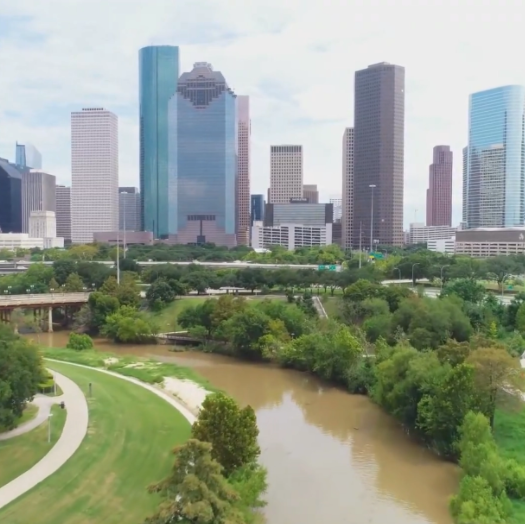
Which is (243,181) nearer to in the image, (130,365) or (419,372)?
(130,365)

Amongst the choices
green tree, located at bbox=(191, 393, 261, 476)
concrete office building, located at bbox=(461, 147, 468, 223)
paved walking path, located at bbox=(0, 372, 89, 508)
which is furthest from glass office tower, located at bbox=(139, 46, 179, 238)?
green tree, located at bbox=(191, 393, 261, 476)

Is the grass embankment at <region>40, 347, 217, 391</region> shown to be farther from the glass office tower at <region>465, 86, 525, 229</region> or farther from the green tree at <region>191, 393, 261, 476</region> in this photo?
the glass office tower at <region>465, 86, 525, 229</region>

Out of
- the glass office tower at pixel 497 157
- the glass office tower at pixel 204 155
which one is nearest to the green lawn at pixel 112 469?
the glass office tower at pixel 204 155

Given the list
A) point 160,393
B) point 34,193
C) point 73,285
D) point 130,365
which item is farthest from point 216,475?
point 34,193

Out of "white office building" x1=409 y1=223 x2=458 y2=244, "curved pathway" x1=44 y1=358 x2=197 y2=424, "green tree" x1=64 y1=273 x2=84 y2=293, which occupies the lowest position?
"curved pathway" x1=44 y1=358 x2=197 y2=424

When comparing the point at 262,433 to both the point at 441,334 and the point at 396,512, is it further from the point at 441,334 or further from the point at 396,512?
the point at 441,334

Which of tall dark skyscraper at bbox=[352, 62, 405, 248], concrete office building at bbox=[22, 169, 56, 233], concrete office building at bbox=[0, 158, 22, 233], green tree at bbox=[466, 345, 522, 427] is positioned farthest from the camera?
concrete office building at bbox=[0, 158, 22, 233]

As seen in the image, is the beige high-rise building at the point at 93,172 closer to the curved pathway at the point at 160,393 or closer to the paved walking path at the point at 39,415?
the curved pathway at the point at 160,393

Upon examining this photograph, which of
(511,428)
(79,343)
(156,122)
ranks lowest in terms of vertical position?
(79,343)
